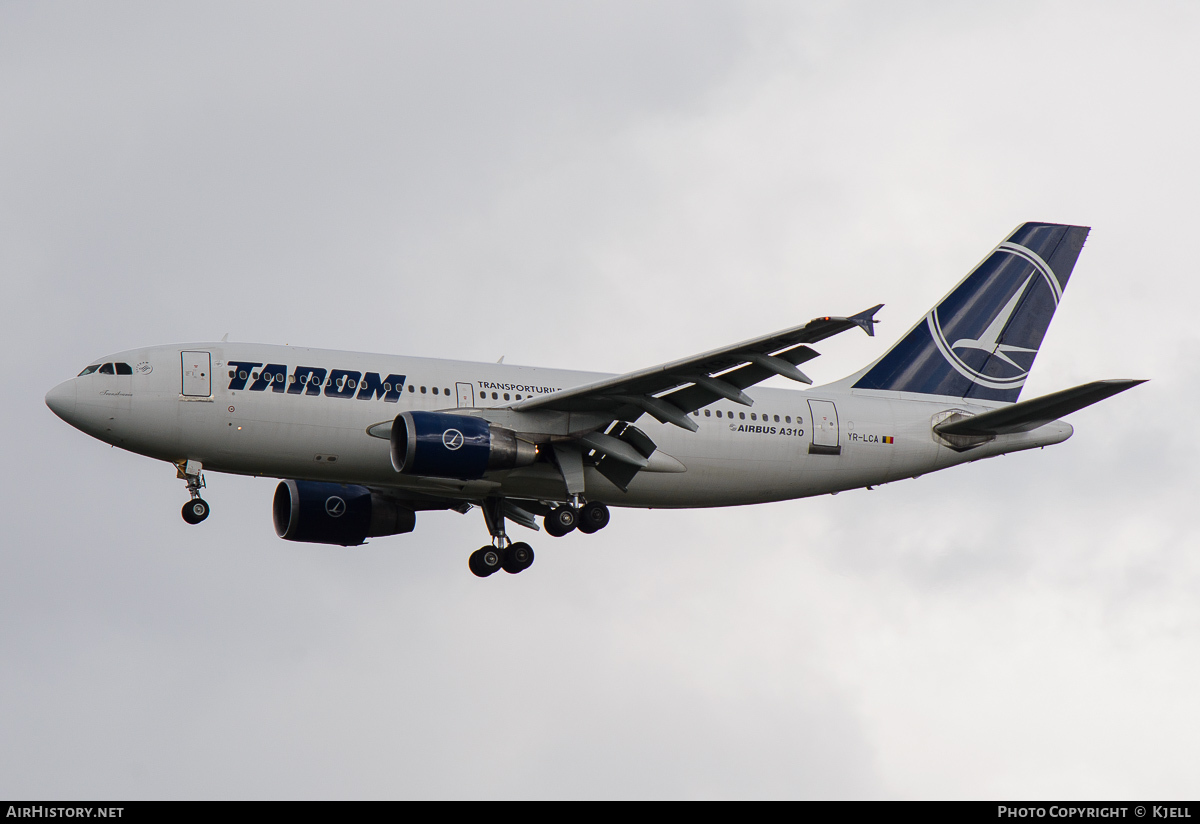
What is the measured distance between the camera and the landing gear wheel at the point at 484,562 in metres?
36.7

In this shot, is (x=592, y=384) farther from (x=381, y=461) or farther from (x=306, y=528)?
(x=306, y=528)

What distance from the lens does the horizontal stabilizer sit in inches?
1248

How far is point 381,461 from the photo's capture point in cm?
3288

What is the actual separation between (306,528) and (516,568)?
226 inches

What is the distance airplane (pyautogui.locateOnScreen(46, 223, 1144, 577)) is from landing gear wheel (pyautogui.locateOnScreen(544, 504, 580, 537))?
0.13 ft

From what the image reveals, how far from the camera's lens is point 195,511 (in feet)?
106

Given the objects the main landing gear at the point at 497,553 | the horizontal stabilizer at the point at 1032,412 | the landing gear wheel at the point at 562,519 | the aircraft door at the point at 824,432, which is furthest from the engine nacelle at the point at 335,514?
the horizontal stabilizer at the point at 1032,412

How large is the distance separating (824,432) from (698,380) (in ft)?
20.2

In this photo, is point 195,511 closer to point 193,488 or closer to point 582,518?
point 193,488

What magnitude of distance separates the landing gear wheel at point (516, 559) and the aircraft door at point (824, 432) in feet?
24.5

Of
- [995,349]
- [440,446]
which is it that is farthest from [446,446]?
[995,349]

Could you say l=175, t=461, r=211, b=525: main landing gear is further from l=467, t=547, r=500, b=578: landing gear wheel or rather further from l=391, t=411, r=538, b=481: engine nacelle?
l=467, t=547, r=500, b=578: landing gear wheel
